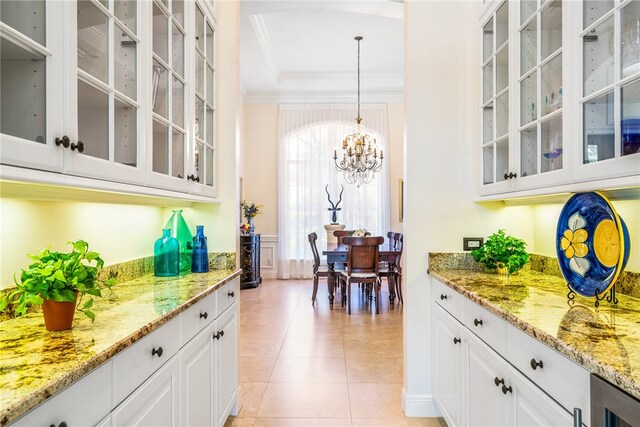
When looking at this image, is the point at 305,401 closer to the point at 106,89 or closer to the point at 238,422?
the point at 238,422

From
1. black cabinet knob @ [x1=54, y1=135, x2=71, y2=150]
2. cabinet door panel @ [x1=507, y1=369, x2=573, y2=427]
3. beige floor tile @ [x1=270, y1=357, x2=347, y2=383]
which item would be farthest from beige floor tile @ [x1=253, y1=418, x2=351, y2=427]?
black cabinet knob @ [x1=54, y1=135, x2=71, y2=150]

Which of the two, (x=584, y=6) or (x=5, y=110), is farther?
(x=584, y=6)

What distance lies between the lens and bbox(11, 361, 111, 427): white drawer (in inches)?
32.6

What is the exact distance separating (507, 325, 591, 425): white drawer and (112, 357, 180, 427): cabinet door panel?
4.04 feet

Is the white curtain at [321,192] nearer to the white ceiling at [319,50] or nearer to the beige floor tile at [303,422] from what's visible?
the white ceiling at [319,50]

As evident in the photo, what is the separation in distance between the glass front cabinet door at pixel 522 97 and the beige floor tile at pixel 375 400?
1.52m

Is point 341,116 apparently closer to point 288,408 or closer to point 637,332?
point 288,408

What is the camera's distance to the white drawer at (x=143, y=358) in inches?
44.3

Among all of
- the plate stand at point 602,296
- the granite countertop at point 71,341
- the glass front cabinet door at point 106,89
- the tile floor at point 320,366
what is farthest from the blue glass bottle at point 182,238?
the plate stand at point 602,296

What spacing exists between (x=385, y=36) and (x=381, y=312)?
12.3 feet

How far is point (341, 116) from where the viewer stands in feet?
25.2

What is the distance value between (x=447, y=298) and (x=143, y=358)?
1.58 meters

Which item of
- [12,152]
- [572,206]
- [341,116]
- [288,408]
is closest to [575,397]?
[572,206]

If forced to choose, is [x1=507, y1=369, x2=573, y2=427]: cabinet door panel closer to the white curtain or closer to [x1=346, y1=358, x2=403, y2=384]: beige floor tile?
[x1=346, y1=358, x2=403, y2=384]: beige floor tile
